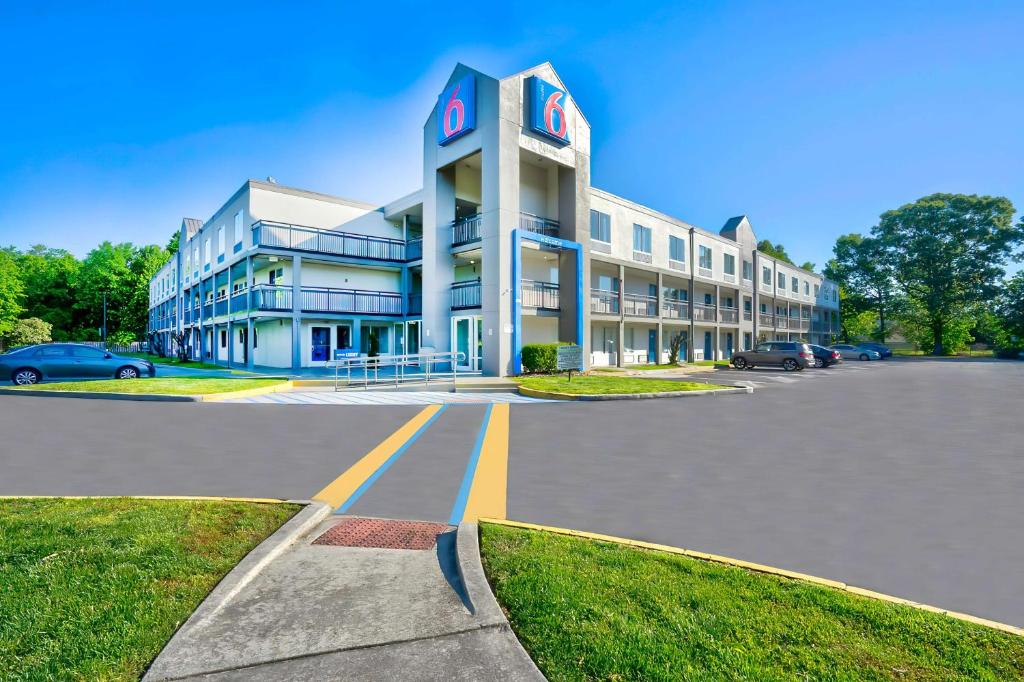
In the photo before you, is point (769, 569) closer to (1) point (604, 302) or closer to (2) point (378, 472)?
(2) point (378, 472)

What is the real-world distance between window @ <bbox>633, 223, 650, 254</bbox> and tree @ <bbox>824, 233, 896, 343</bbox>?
51.1m

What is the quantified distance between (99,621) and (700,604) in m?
3.66

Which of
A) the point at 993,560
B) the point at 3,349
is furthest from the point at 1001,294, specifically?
the point at 3,349

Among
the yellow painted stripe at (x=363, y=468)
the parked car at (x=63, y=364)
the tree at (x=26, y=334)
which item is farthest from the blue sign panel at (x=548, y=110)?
the tree at (x=26, y=334)

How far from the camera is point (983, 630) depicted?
2.88 meters

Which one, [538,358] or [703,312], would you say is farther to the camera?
[703,312]

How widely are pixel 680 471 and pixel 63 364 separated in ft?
74.7

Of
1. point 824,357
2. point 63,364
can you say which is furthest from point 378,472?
point 824,357

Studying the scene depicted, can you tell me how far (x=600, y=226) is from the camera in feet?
93.3

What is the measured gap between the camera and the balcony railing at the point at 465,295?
2272cm

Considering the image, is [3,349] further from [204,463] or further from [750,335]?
[750,335]

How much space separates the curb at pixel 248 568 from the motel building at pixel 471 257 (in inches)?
635

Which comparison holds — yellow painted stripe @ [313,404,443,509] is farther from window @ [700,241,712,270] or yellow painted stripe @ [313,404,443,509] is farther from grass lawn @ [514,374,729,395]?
window @ [700,241,712,270]

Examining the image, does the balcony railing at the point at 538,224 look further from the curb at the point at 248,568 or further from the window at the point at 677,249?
the curb at the point at 248,568
